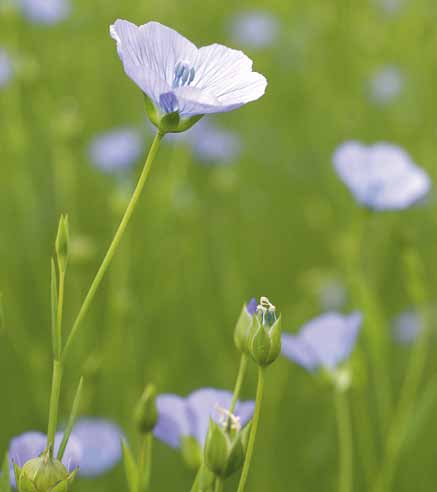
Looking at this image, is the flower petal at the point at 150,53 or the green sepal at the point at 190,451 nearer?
the flower petal at the point at 150,53

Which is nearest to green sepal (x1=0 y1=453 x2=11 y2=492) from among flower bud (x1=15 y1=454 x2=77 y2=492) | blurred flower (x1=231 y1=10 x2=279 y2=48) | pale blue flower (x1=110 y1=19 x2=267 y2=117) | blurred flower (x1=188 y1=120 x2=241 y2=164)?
flower bud (x1=15 y1=454 x2=77 y2=492)

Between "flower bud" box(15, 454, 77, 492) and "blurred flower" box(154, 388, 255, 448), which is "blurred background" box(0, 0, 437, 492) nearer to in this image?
"blurred flower" box(154, 388, 255, 448)

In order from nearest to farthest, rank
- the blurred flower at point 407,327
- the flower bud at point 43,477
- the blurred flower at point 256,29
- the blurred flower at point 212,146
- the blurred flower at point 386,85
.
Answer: the flower bud at point 43,477 → the blurred flower at point 407,327 → the blurred flower at point 212,146 → the blurred flower at point 386,85 → the blurred flower at point 256,29

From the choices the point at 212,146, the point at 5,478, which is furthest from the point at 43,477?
the point at 212,146

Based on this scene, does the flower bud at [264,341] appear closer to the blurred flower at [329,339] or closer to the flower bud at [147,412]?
the flower bud at [147,412]

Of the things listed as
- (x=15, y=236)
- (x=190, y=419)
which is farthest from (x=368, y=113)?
(x=190, y=419)

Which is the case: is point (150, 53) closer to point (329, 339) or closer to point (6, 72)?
point (329, 339)

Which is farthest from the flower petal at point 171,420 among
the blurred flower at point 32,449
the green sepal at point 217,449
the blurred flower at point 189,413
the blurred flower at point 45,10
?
the blurred flower at point 45,10
